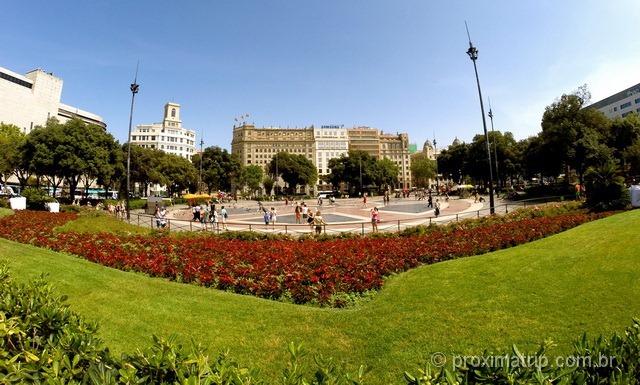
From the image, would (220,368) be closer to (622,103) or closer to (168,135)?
(622,103)

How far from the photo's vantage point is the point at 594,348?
283 cm

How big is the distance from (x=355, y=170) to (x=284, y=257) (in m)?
80.2

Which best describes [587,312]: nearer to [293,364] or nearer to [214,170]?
[293,364]

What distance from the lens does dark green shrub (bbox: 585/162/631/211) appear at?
1783 centimetres

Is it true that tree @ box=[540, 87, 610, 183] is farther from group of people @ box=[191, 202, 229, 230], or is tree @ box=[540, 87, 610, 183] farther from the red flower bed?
group of people @ box=[191, 202, 229, 230]

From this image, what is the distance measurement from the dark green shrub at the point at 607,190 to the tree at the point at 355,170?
220ft

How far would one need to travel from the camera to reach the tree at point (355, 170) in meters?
89.5

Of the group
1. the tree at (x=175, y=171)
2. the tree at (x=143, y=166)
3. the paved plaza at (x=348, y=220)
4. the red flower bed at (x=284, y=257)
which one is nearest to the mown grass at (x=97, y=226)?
the red flower bed at (x=284, y=257)

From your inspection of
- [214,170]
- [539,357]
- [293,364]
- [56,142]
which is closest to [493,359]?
[539,357]

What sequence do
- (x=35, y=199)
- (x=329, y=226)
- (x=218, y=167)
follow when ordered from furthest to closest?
1. (x=218, y=167)
2. (x=35, y=199)
3. (x=329, y=226)

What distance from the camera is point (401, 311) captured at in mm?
6281

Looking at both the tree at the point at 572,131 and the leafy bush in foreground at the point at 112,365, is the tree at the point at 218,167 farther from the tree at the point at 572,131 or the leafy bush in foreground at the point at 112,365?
the leafy bush in foreground at the point at 112,365

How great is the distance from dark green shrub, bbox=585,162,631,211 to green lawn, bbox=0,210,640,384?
1184 centimetres

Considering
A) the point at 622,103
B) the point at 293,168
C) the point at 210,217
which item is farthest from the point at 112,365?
the point at 622,103
